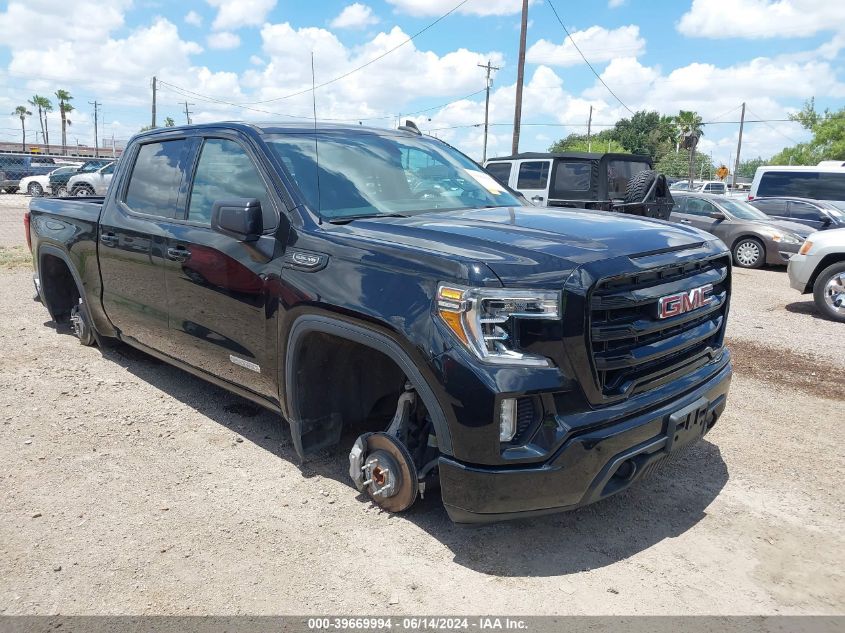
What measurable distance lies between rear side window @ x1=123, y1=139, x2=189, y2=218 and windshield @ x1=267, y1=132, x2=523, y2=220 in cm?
90

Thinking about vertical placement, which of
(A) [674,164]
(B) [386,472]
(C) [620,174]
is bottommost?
(B) [386,472]

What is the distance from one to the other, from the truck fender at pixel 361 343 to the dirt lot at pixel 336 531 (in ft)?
1.64

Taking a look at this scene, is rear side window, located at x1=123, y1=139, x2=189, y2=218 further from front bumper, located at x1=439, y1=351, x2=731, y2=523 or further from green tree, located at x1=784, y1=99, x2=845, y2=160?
green tree, located at x1=784, y1=99, x2=845, y2=160

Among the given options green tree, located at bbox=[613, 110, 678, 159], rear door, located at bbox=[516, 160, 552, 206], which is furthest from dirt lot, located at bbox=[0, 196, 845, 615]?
green tree, located at bbox=[613, 110, 678, 159]

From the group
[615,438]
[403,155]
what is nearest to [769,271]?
[403,155]

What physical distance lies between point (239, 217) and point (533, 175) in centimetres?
1000

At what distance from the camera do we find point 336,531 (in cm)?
318

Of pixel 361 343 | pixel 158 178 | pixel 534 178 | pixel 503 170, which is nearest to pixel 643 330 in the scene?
pixel 361 343

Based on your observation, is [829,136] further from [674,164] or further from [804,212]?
[804,212]

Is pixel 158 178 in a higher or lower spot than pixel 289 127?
lower

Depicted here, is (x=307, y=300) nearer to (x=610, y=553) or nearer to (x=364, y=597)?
(x=364, y=597)

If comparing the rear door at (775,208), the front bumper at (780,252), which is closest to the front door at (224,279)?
the front bumper at (780,252)

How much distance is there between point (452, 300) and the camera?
2.63 meters

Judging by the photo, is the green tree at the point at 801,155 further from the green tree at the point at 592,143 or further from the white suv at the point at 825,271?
the white suv at the point at 825,271
